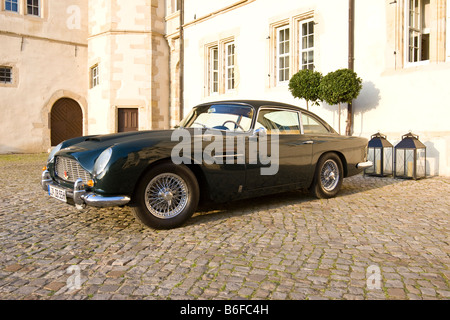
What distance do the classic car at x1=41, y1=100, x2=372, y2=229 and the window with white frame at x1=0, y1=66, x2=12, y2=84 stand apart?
14.5 meters

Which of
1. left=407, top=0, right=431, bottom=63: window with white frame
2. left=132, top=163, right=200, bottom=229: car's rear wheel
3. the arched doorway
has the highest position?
left=407, top=0, right=431, bottom=63: window with white frame

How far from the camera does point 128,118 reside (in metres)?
17.2

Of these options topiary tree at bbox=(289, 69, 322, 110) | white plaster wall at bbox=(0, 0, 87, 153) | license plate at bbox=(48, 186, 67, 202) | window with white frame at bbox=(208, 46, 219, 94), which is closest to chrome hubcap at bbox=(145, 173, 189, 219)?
license plate at bbox=(48, 186, 67, 202)

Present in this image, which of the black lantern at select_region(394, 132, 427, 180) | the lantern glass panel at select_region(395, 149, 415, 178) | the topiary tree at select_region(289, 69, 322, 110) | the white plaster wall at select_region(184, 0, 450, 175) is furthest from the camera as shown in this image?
the topiary tree at select_region(289, 69, 322, 110)

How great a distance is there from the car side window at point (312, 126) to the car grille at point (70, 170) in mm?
3007

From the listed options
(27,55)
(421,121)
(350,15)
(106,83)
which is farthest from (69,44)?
(421,121)

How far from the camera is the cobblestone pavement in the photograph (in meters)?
2.56

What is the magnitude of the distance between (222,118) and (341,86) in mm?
4864

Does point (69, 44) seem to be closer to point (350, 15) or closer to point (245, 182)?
point (350, 15)

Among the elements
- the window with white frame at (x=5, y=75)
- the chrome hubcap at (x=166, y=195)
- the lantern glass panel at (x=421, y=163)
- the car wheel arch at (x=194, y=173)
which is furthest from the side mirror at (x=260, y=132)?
the window with white frame at (x=5, y=75)

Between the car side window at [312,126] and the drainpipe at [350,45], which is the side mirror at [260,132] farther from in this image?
the drainpipe at [350,45]

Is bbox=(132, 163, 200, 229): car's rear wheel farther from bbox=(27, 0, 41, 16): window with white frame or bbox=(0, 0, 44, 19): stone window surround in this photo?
bbox=(27, 0, 41, 16): window with white frame

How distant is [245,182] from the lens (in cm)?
450

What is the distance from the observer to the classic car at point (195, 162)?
3.71 metres
